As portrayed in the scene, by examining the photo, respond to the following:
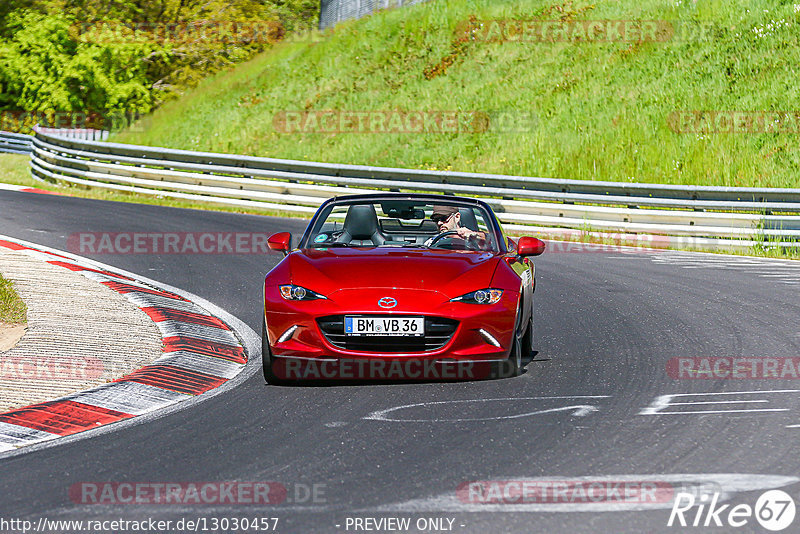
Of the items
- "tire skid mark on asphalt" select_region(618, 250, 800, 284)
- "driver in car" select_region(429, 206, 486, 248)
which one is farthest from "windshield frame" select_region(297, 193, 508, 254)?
"tire skid mark on asphalt" select_region(618, 250, 800, 284)

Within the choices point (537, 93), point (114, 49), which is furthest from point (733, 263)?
point (114, 49)

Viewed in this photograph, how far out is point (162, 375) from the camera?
25.9 ft

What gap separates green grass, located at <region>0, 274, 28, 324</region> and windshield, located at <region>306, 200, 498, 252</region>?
109 inches

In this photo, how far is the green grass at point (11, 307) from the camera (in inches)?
371

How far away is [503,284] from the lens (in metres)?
7.69

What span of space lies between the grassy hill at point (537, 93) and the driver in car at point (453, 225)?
49.5 ft

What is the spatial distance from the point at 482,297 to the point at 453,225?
1704mm

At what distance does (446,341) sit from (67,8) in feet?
123

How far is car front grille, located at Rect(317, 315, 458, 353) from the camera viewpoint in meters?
7.33

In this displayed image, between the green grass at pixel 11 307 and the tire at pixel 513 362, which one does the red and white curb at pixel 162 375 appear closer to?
the green grass at pixel 11 307

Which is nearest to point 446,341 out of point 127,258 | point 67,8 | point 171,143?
point 127,258

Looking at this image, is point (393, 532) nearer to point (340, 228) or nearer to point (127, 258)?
point (340, 228)

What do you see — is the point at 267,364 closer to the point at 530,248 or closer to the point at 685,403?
the point at 530,248

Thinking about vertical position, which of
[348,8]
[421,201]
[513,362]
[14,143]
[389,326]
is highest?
[348,8]
